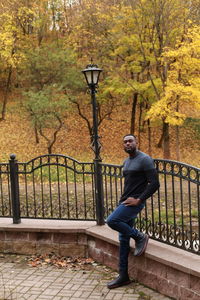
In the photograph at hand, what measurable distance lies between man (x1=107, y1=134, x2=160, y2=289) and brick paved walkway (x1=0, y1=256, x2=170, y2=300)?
0.22 metres

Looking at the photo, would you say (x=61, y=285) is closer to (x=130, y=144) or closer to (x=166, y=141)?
(x=130, y=144)

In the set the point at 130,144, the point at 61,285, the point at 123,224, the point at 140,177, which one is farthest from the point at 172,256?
the point at 61,285

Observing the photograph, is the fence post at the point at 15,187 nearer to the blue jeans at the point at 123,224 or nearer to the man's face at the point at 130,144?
the blue jeans at the point at 123,224

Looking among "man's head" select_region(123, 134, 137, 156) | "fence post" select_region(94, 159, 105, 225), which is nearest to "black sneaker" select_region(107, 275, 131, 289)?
"fence post" select_region(94, 159, 105, 225)

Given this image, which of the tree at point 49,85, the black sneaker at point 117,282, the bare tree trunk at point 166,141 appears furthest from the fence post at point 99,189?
the bare tree trunk at point 166,141

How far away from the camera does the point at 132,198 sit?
480 centimetres

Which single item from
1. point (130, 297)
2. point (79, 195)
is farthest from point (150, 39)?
point (130, 297)

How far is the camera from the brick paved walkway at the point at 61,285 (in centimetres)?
485

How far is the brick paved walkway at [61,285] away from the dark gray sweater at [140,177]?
4.09 ft

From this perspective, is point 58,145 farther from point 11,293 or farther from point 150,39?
point 11,293

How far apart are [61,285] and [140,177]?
1.93 meters

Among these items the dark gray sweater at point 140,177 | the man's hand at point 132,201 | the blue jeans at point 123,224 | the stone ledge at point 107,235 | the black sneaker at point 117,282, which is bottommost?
the black sneaker at point 117,282

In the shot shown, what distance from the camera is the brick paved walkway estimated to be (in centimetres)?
485

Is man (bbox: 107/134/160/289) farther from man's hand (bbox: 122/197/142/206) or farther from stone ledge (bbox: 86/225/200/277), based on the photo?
stone ledge (bbox: 86/225/200/277)
